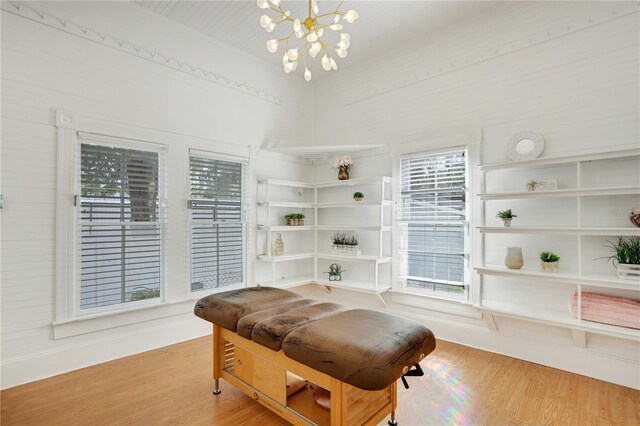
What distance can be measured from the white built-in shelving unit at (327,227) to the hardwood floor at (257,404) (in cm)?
151

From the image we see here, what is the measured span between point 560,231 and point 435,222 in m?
1.26

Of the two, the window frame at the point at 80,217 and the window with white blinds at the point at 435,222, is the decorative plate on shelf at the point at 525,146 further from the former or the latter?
the window frame at the point at 80,217

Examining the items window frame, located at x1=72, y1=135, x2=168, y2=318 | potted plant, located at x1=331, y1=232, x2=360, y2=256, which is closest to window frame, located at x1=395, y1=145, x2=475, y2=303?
potted plant, located at x1=331, y1=232, x2=360, y2=256

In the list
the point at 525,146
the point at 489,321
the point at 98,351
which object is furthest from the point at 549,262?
the point at 98,351

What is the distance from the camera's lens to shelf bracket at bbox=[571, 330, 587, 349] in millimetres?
2913

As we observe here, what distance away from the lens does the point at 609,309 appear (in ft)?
8.95

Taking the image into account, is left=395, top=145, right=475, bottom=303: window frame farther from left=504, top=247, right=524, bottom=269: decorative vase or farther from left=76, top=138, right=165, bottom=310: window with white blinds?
left=76, top=138, right=165, bottom=310: window with white blinds

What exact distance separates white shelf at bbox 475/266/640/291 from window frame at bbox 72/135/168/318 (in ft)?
11.1

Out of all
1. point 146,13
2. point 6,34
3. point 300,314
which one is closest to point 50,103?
point 6,34

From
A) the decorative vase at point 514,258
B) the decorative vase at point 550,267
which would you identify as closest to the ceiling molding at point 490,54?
the decorative vase at point 514,258

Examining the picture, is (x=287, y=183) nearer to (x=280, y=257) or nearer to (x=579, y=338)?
(x=280, y=257)

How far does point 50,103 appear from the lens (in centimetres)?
299

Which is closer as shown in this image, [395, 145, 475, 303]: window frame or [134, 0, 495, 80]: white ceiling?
[134, 0, 495, 80]: white ceiling

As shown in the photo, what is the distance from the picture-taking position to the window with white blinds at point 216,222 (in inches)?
155
